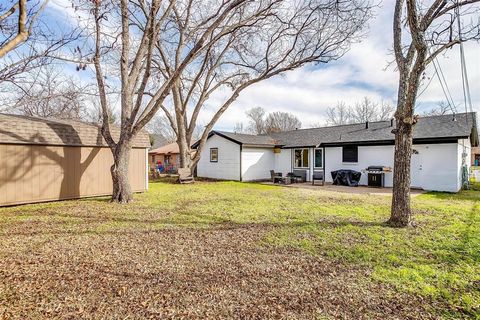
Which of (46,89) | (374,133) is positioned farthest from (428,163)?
(46,89)

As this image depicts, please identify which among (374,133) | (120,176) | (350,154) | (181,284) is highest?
(374,133)

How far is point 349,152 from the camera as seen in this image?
14.9 metres

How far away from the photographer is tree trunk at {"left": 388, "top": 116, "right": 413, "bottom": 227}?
580 cm

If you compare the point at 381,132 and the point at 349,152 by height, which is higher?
the point at 381,132

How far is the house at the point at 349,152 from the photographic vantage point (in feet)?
39.1

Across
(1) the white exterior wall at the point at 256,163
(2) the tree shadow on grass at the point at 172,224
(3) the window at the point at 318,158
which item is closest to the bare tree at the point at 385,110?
(3) the window at the point at 318,158

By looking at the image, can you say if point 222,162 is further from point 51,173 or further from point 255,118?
point 255,118

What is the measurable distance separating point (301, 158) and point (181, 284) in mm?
14845

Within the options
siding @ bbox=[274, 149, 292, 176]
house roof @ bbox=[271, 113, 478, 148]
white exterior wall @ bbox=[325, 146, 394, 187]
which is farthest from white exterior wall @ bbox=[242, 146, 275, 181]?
white exterior wall @ bbox=[325, 146, 394, 187]

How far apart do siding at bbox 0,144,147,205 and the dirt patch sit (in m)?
4.65

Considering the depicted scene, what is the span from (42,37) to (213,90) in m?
12.5

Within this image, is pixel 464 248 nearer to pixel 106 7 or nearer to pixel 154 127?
pixel 106 7

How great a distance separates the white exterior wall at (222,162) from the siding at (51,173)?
27.2 ft

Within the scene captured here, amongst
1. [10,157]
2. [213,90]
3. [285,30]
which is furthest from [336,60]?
[10,157]
